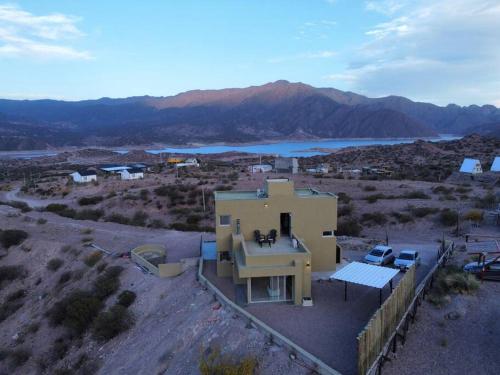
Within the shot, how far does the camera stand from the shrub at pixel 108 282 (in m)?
20.4

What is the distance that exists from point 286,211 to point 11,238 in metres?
23.4

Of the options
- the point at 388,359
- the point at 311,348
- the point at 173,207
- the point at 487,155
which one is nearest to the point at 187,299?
the point at 311,348

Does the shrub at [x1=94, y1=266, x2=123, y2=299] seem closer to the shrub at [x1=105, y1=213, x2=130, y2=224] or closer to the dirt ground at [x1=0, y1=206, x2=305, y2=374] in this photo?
the dirt ground at [x1=0, y1=206, x2=305, y2=374]

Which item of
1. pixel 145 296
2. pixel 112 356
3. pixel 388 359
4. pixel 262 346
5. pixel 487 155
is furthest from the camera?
pixel 487 155

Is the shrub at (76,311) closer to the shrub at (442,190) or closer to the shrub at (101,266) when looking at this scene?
the shrub at (101,266)

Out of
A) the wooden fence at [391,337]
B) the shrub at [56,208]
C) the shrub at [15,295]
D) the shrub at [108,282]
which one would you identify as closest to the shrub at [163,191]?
the shrub at [56,208]

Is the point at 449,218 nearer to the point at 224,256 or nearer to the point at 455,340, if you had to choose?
the point at 455,340

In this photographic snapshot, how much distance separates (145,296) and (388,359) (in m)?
11.9

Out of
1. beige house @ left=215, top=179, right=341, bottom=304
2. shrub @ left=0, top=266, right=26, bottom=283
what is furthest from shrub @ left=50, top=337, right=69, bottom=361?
shrub @ left=0, top=266, right=26, bottom=283

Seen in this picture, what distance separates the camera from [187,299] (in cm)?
1744

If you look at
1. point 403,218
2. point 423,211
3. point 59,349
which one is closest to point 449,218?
point 423,211

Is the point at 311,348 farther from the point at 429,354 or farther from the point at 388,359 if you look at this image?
the point at 429,354

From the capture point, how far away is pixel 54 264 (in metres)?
25.9

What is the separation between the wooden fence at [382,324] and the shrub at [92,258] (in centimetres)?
1867
